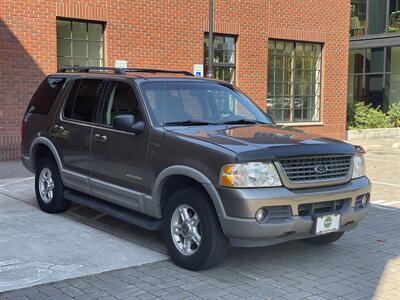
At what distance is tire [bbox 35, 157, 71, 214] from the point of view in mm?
7033

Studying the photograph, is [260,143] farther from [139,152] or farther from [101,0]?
[101,0]

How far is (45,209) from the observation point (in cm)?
726

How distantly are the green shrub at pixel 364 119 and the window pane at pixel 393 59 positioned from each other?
3785mm

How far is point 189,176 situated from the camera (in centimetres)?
500

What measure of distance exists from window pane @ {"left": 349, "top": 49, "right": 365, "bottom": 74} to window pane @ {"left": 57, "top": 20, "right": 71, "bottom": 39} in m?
16.1

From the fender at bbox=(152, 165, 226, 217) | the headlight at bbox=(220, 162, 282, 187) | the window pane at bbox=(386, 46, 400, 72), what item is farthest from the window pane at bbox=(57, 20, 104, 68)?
the window pane at bbox=(386, 46, 400, 72)

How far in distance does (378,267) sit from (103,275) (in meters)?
2.69

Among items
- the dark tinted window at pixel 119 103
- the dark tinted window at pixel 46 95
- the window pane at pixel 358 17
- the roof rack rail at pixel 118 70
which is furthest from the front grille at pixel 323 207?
the window pane at pixel 358 17

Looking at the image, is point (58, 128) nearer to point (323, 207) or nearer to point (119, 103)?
point (119, 103)

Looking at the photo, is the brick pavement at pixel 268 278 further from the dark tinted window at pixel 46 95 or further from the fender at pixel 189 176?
the dark tinted window at pixel 46 95

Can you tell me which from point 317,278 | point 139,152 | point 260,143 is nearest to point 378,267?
point 317,278

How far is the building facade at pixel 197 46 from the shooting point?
37.8 ft

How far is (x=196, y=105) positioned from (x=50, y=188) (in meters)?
2.47


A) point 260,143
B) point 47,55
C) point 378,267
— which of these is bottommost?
point 378,267
